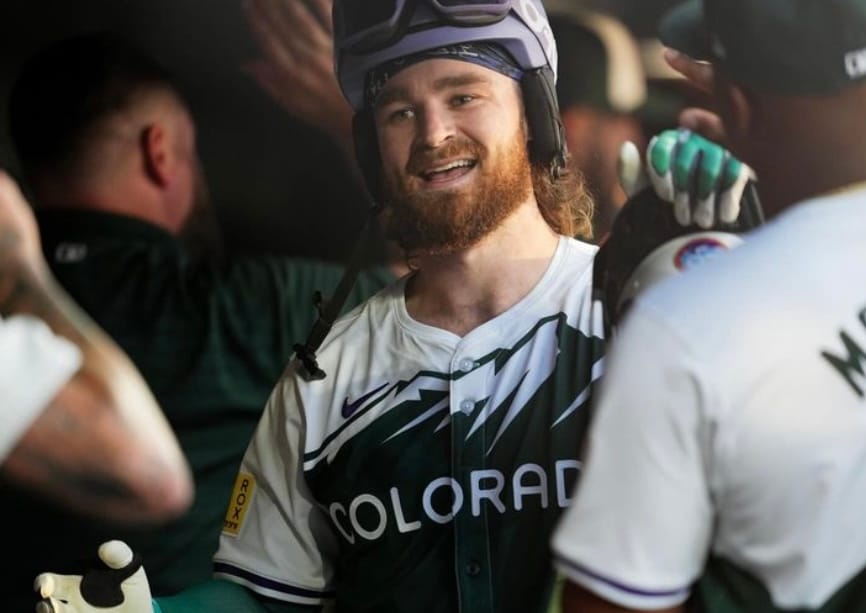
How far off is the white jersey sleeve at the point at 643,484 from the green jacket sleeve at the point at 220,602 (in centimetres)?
53

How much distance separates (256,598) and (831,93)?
1.00 m

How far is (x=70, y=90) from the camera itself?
1.68m

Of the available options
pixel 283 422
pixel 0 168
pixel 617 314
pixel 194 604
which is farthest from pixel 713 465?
pixel 0 168

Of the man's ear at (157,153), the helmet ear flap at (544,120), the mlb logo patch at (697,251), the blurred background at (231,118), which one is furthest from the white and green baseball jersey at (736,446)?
the man's ear at (157,153)

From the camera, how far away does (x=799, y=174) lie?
1549mm

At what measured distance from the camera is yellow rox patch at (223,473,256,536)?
1656 mm

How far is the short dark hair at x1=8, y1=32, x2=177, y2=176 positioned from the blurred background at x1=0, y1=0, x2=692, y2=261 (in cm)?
2

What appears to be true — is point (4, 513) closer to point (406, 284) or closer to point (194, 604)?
point (194, 604)

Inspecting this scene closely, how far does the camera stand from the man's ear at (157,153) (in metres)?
1.69

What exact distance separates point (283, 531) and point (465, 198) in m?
0.51

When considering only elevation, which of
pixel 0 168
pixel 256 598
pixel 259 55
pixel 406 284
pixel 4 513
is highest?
pixel 259 55

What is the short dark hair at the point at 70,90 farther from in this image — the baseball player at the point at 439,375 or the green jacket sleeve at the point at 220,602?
the green jacket sleeve at the point at 220,602

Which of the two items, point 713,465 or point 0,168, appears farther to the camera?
point 0,168

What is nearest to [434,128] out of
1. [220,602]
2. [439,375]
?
[439,375]
